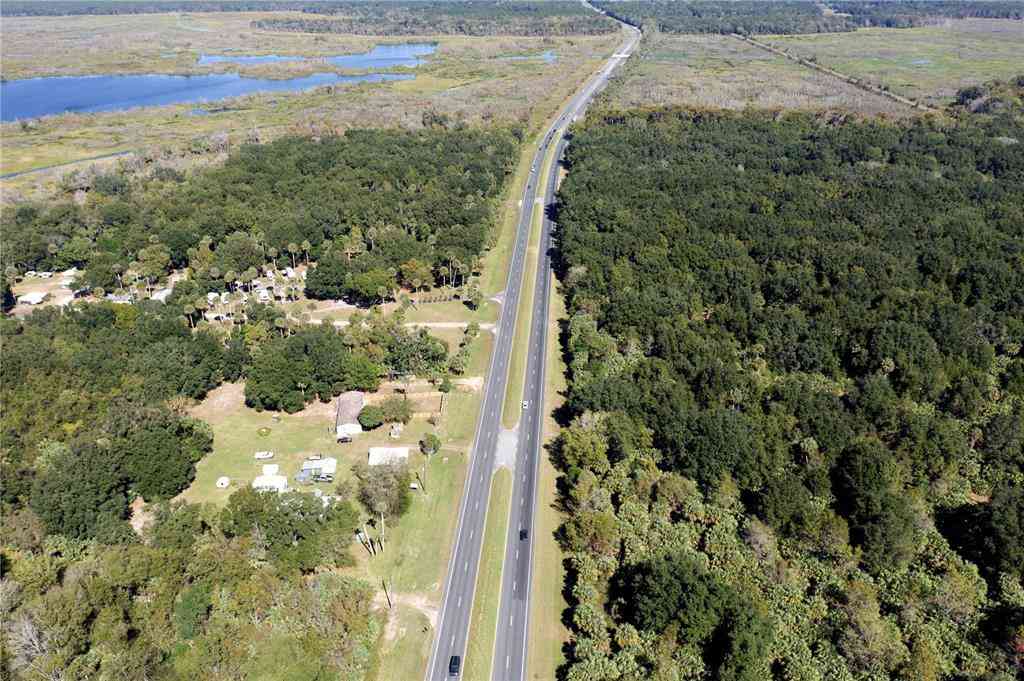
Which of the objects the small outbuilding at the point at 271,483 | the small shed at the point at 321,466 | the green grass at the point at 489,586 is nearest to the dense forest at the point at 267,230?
the small shed at the point at 321,466

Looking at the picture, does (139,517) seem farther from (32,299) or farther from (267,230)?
(267,230)

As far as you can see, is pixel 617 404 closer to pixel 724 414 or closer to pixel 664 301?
pixel 724 414

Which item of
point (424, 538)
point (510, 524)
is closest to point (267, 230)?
point (424, 538)

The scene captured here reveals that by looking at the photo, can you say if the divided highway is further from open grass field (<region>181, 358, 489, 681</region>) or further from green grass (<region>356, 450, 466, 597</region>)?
green grass (<region>356, 450, 466, 597</region>)

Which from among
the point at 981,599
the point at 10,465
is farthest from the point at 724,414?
the point at 10,465

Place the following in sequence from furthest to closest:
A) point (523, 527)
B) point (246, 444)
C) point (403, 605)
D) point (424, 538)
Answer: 1. point (246, 444)
2. point (523, 527)
3. point (424, 538)
4. point (403, 605)

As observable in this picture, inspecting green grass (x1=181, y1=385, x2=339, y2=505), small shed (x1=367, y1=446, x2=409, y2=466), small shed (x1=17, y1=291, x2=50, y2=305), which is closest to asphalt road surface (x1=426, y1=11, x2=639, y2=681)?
small shed (x1=367, y1=446, x2=409, y2=466)

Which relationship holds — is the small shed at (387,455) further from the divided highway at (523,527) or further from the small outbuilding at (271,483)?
the divided highway at (523,527)
